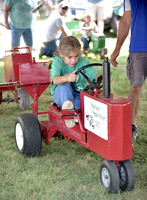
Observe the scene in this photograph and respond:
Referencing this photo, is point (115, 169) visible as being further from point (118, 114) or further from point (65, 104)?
point (65, 104)

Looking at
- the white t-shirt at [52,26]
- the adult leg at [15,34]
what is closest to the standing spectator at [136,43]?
the adult leg at [15,34]

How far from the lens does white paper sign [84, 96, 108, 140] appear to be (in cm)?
274

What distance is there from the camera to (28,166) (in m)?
3.45

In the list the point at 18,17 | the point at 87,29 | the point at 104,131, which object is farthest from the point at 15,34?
the point at 104,131

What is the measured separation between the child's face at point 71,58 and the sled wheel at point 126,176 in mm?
1167

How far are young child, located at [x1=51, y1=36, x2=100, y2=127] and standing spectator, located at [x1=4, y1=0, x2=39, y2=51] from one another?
344 cm

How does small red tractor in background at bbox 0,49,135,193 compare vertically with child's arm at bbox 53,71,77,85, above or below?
below

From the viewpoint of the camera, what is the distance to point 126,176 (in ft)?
9.31

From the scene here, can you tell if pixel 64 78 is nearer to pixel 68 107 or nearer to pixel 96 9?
pixel 68 107

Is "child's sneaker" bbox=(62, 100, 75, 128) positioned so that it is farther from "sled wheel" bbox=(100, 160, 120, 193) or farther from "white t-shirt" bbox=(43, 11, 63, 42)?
"white t-shirt" bbox=(43, 11, 63, 42)

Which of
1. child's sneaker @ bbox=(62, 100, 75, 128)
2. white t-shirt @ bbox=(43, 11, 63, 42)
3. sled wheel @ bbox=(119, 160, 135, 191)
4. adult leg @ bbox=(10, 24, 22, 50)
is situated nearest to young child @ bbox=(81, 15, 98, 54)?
white t-shirt @ bbox=(43, 11, 63, 42)

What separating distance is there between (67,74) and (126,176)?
1210 millimetres

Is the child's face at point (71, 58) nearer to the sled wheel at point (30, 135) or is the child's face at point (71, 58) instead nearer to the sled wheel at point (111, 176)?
the sled wheel at point (30, 135)

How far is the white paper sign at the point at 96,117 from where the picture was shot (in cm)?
274
